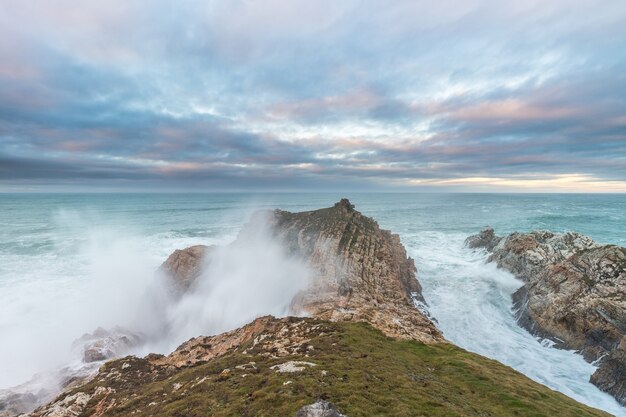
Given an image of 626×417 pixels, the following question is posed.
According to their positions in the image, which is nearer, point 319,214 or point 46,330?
point 46,330

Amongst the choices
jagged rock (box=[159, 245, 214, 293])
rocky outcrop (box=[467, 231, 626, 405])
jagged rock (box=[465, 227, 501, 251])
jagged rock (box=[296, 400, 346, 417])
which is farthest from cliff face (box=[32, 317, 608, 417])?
jagged rock (box=[465, 227, 501, 251])

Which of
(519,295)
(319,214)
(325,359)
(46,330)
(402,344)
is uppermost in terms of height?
(319,214)

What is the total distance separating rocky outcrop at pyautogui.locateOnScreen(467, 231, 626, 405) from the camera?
26.5 metres

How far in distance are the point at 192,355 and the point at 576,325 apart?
37.1 meters

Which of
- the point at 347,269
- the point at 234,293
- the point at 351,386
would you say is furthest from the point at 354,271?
the point at 351,386

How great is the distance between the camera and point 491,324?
39.1 meters

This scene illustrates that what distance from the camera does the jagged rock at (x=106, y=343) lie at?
29875 millimetres

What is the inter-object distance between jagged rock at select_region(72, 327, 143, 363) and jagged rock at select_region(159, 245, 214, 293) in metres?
11.4

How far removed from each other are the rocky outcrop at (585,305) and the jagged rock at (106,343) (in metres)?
43.3

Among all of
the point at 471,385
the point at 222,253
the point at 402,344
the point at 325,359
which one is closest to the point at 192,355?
the point at 325,359

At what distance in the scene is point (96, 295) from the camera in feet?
158

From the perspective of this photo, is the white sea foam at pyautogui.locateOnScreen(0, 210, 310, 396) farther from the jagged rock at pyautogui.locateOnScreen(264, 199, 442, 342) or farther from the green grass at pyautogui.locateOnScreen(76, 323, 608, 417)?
the green grass at pyautogui.locateOnScreen(76, 323, 608, 417)

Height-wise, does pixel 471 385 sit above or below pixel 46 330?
above

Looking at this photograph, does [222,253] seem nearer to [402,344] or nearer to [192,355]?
[192,355]
